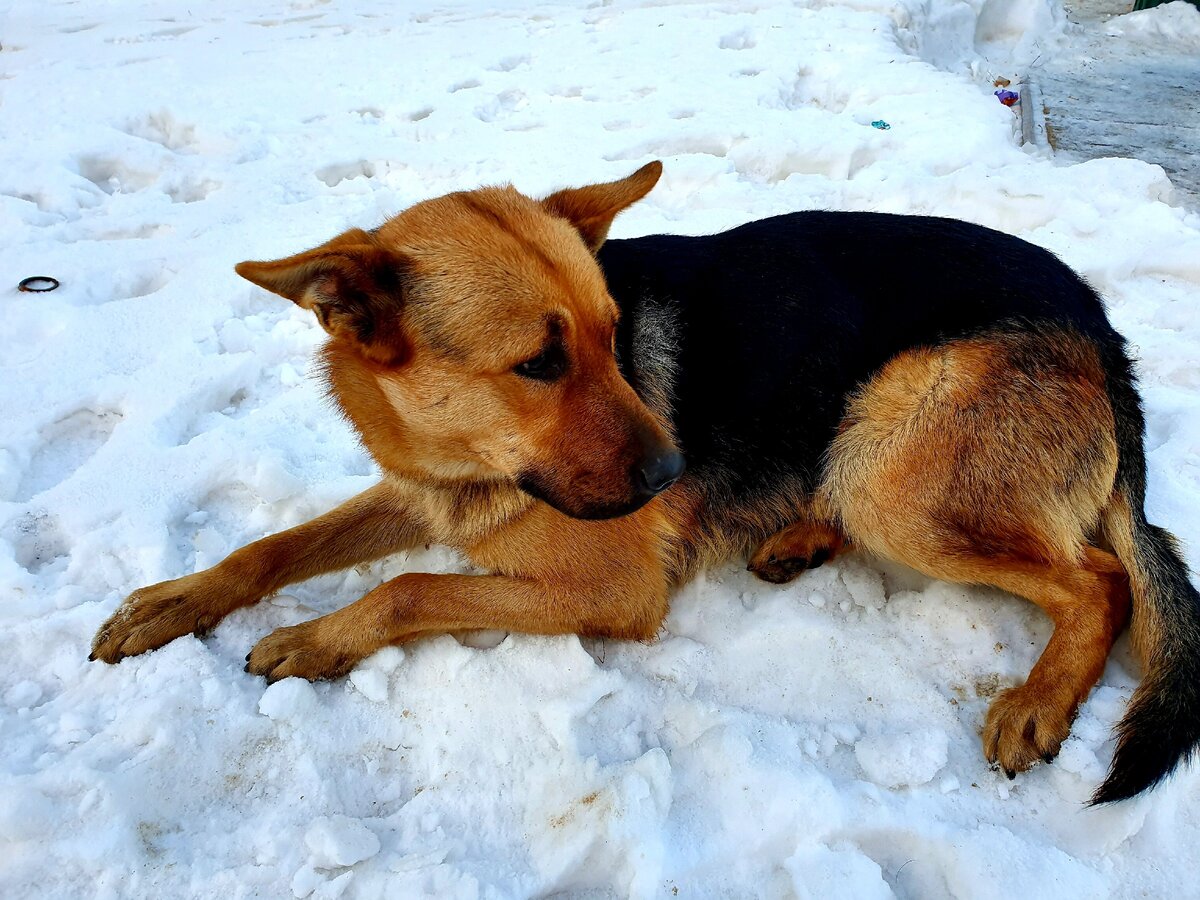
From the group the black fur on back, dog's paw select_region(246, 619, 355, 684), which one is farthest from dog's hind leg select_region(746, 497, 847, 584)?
dog's paw select_region(246, 619, 355, 684)

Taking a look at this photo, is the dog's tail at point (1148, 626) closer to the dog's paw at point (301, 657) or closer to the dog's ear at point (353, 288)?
the dog's paw at point (301, 657)

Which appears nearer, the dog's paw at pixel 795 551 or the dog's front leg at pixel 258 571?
the dog's front leg at pixel 258 571

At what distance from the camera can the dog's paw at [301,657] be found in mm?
2668

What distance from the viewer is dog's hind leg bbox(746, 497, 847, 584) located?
126 inches

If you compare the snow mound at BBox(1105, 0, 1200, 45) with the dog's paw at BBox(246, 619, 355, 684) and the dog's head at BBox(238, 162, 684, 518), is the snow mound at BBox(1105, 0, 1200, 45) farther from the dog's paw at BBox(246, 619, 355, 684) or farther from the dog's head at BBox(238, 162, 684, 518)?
the dog's paw at BBox(246, 619, 355, 684)

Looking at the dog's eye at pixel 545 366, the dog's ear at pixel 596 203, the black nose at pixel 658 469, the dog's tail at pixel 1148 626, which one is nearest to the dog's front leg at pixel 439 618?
the black nose at pixel 658 469

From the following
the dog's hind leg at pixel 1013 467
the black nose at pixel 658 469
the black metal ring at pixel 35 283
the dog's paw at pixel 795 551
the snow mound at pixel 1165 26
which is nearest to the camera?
the black nose at pixel 658 469

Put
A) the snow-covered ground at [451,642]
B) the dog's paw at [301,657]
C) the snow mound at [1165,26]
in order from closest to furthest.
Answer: the snow-covered ground at [451,642]
the dog's paw at [301,657]
the snow mound at [1165,26]

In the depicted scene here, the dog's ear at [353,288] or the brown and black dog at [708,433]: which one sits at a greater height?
the dog's ear at [353,288]

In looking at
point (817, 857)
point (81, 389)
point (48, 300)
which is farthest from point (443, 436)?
point (48, 300)

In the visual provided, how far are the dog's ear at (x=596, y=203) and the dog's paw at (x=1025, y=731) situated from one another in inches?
83.1

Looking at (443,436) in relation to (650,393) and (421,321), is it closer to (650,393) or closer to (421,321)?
(421,321)

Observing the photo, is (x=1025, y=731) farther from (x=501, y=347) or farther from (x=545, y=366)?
(x=501, y=347)

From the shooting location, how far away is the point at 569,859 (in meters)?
2.19
